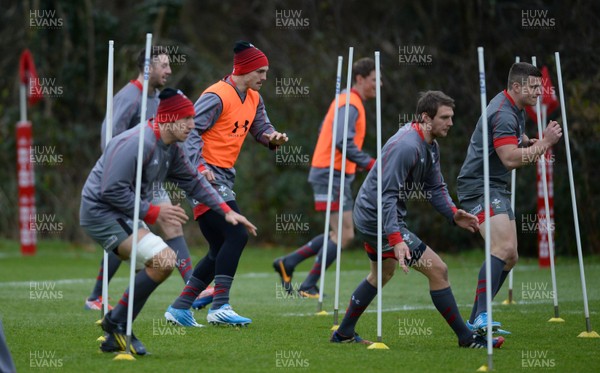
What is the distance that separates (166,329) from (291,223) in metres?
11.4

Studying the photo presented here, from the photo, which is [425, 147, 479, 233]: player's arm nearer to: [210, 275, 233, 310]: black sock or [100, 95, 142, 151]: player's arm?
[210, 275, 233, 310]: black sock

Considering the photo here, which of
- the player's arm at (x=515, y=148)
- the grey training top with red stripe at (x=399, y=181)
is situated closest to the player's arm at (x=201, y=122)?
the grey training top with red stripe at (x=399, y=181)

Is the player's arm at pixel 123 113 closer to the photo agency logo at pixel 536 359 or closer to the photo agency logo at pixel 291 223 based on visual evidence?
the photo agency logo at pixel 536 359

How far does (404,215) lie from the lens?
796cm

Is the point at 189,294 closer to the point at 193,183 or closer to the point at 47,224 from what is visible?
the point at 193,183

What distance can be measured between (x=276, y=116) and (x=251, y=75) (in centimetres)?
1123

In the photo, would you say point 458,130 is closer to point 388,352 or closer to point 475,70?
point 475,70

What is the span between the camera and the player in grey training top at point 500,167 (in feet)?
27.5

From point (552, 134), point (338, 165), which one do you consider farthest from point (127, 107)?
point (552, 134)

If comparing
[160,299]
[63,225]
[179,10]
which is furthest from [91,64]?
[160,299]

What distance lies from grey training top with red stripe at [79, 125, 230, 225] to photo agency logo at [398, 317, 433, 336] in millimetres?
2631

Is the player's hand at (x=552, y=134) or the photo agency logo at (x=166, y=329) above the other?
the player's hand at (x=552, y=134)

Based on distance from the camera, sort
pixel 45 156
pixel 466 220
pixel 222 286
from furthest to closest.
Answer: pixel 45 156 → pixel 222 286 → pixel 466 220

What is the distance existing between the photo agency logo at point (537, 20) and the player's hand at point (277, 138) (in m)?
9.48
